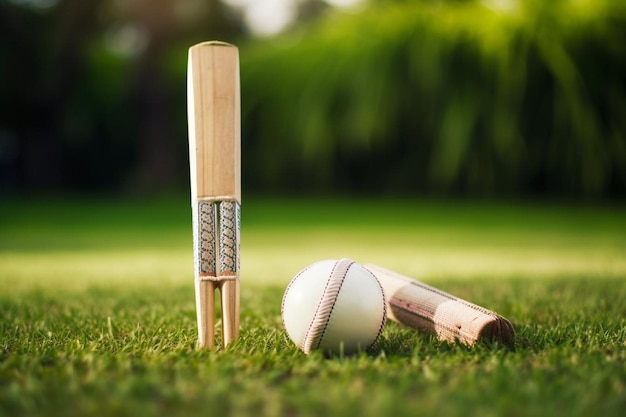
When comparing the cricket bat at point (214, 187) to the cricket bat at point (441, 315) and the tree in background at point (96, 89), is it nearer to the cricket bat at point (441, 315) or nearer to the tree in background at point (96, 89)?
the cricket bat at point (441, 315)

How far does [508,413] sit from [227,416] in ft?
2.17

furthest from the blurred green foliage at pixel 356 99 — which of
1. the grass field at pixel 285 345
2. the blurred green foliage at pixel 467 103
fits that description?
the grass field at pixel 285 345

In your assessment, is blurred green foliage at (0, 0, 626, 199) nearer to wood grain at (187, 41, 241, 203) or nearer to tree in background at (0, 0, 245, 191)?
tree in background at (0, 0, 245, 191)

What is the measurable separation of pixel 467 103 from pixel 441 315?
7.94 metres

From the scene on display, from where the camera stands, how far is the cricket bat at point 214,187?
2.07 metres

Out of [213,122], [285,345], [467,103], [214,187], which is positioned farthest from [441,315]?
[467,103]

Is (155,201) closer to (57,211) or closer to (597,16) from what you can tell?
(57,211)

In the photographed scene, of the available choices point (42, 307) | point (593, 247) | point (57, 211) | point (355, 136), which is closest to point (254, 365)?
point (42, 307)

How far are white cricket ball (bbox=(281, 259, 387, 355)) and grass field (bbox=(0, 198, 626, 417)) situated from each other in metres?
0.08

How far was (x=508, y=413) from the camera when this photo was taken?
4.66 ft

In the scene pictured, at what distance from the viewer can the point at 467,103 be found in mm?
9570

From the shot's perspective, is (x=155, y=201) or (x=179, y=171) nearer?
(x=155, y=201)

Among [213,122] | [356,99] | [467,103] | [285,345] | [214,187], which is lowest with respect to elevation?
[285,345]

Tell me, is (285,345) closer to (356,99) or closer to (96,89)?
(356,99)
